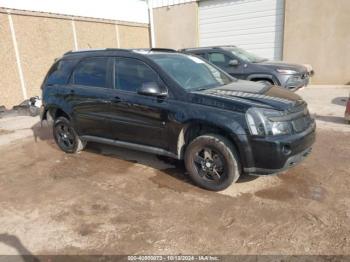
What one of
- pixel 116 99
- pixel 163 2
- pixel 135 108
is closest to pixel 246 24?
pixel 163 2

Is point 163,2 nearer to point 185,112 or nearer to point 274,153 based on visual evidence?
point 185,112

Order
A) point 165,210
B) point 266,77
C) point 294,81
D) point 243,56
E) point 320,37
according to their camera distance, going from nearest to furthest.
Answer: point 165,210 < point 294,81 < point 266,77 < point 243,56 < point 320,37

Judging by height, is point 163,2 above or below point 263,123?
above

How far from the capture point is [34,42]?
11.7 meters

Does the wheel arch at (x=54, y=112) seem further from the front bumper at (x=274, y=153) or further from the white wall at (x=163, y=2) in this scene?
the white wall at (x=163, y=2)

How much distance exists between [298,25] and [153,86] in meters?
10.8

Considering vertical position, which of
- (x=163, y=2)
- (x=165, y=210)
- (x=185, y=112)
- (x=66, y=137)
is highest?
(x=163, y=2)

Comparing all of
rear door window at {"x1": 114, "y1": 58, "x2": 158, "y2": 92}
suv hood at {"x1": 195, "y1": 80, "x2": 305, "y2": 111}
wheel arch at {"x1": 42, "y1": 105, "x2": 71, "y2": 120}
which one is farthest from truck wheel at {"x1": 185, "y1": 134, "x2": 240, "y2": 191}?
wheel arch at {"x1": 42, "y1": 105, "x2": 71, "y2": 120}

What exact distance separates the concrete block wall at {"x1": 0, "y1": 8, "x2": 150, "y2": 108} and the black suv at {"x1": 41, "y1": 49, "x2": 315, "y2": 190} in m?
6.54

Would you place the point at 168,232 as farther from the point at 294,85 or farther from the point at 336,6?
the point at 336,6

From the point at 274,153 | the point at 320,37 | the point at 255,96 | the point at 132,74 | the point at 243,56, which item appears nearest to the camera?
the point at 274,153

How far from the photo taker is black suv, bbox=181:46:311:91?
808cm

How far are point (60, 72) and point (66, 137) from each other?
1237 mm

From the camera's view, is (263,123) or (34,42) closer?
(263,123)
